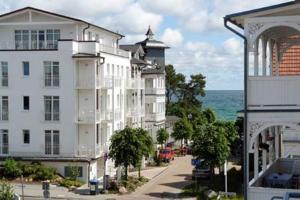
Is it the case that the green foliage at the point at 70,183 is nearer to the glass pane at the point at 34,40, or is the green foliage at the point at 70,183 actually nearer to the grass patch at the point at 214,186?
the grass patch at the point at 214,186

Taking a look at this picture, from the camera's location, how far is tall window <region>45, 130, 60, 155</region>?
154 feet

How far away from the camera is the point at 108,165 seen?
50.8 meters

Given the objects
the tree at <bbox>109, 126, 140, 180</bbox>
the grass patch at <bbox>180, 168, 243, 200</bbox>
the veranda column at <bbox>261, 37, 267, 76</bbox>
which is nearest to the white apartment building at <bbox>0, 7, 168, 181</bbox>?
the tree at <bbox>109, 126, 140, 180</bbox>

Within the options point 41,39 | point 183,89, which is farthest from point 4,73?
point 183,89

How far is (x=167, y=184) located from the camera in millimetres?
46625

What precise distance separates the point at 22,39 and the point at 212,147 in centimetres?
1782

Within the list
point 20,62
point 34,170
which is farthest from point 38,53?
point 34,170

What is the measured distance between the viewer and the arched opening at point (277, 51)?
53.9ft

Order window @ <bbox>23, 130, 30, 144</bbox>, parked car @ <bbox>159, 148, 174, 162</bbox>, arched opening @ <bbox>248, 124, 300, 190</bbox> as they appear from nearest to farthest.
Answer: arched opening @ <bbox>248, 124, 300, 190</bbox>
window @ <bbox>23, 130, 30, 144</bbox>
parked car @ <bbox>159, 148, 174, 162</bbox>

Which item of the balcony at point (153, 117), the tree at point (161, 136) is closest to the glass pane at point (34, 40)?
the balcony at point (153, 117)

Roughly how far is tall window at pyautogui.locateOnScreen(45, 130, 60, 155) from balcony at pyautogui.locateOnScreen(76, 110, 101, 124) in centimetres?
211

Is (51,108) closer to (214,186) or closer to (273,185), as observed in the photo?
(214,186)

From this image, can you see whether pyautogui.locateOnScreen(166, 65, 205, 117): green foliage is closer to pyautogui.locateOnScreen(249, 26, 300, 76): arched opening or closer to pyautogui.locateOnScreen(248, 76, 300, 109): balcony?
pyautogui.locateOnScreen(249, 26, 300, 76): arched opening

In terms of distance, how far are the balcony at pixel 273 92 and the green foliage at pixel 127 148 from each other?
28.5 m
